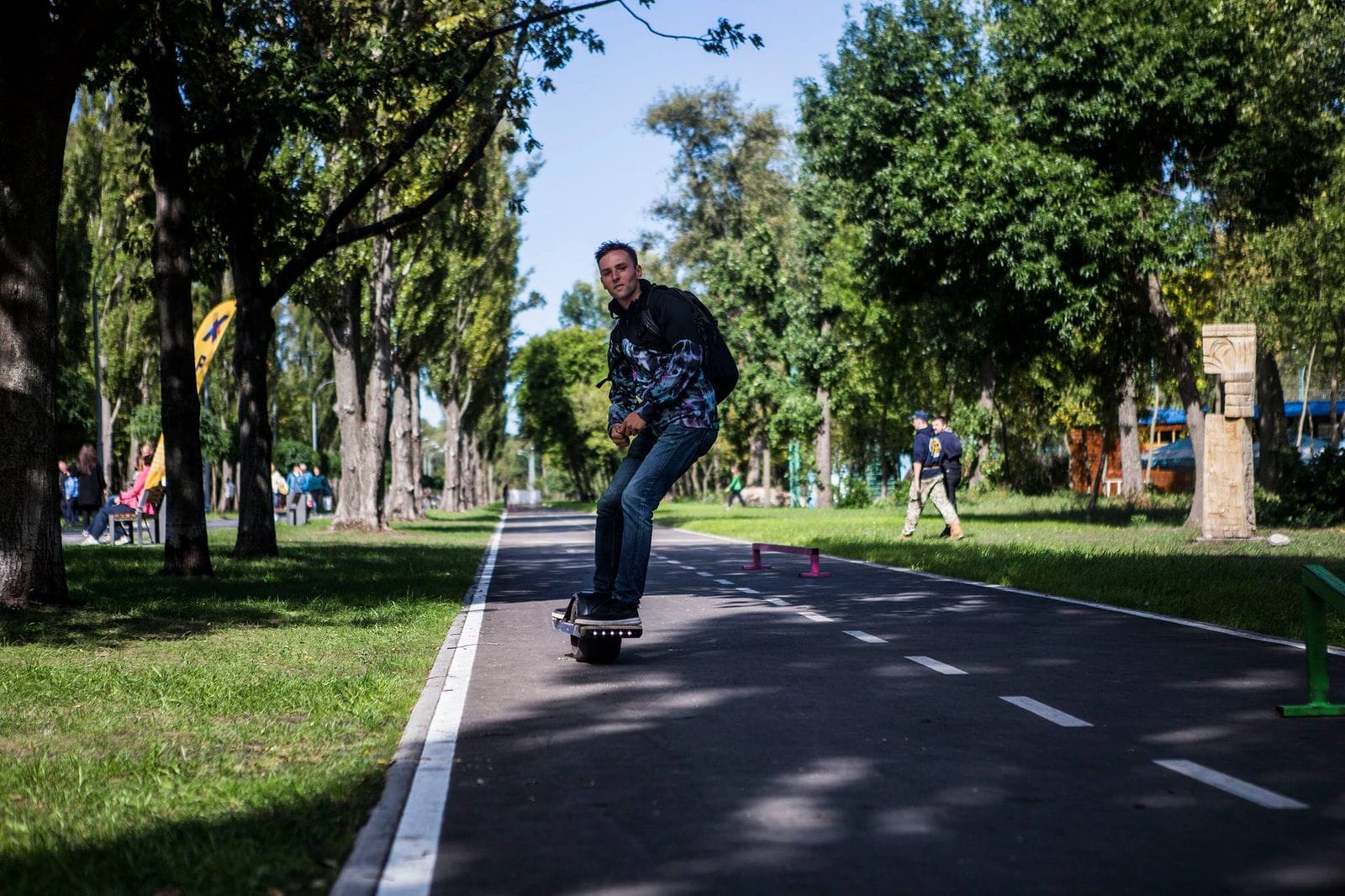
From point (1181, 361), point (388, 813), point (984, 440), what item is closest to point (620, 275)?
point (388, 813)

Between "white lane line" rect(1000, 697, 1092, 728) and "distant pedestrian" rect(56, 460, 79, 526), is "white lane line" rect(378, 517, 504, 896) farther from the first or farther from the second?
"distant pedestrian" rect(56, 460, 79, 526)

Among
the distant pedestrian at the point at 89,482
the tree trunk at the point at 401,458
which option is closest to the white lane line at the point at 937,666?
the distant pedestrian at the point at 89,482

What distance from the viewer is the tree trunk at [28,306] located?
11242mm

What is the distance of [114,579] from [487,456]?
81.2 m

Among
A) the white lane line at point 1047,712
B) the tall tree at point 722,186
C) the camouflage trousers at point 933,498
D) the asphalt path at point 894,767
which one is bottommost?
the asphalt path at point 894,767

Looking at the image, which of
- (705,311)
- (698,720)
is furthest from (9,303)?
(698,720)

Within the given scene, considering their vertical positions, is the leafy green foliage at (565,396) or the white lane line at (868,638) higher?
the leafy green foliage at (565,396)

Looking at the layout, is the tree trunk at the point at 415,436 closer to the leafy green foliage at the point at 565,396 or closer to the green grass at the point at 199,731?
the green grass at the point at 199,731

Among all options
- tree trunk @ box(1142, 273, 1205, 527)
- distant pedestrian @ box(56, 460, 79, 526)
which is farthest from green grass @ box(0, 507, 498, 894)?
distant pedestrian @ box(56, 460, 79, 526)

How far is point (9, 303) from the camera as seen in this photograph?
36.9ft

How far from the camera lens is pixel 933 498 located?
909 inches

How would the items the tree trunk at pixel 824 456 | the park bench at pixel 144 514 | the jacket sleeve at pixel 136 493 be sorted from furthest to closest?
the tree trunk at pixel 824 456 → the jacket sleeve at pixel 136 493 → the park bench at pixel 144 514

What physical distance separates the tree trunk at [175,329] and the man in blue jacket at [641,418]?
9.51 m

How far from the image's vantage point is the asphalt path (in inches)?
157
